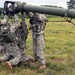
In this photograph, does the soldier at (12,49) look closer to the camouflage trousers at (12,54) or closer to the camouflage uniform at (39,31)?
the camouflage trousers at (12,54)

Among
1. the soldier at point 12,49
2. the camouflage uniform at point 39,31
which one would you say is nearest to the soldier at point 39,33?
the camouflage uniform at point 39,31

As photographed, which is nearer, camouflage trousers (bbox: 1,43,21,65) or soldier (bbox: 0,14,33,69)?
soldier (bbox: 0,14,33,69)

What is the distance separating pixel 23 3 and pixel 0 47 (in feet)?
12.0

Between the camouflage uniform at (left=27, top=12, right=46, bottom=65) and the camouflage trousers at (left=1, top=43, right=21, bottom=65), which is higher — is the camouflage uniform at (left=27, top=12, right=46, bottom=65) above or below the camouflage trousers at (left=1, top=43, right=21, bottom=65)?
above

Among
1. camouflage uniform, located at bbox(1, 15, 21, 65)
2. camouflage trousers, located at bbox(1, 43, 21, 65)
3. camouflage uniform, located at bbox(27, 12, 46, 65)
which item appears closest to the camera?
camouflage uniform, located at bbox(1, 15, 21, 65)

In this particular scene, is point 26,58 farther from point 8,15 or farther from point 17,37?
point 8,15

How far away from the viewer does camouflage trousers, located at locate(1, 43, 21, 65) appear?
11.0 metres

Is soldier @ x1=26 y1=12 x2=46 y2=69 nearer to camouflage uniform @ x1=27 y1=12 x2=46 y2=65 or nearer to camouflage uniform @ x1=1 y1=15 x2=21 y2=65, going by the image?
camouflage uniform @ x1=27 y1=12 x2=46 y2=65

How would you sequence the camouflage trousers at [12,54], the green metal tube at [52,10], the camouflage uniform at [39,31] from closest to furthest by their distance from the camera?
the green metal tube at [52,10]
the camouflage uniform at [39,31]
the camouflage trousers at [12,54]

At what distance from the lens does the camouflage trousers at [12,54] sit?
433 inches

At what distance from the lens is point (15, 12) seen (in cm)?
1015

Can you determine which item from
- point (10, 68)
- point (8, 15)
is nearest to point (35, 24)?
point (8, 15)

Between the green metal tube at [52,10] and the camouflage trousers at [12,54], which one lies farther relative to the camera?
the camouflage trousers at [12,54]

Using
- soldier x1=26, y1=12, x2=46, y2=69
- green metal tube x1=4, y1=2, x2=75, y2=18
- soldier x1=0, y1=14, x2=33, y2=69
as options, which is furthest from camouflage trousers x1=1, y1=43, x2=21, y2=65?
green metal tube x1=4, y1=2, x2=75, y2=18
